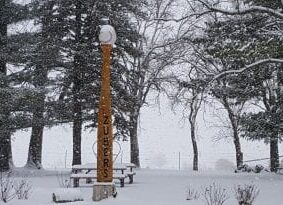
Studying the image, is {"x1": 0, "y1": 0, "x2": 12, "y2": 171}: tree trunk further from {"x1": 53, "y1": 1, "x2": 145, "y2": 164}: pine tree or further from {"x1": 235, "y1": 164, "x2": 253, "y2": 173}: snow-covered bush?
{"x1": 235, "y1": 164, "x2": 253, "y2": 173}: snow-covered bush

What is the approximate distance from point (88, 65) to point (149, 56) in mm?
12170

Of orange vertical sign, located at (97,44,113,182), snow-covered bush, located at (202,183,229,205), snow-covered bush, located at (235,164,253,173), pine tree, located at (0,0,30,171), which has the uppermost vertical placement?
pine tree, located at (0,0,30,171)

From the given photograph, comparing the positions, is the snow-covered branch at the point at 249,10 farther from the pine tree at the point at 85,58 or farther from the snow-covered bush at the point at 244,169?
the snow-covered bush at the point at 244,169

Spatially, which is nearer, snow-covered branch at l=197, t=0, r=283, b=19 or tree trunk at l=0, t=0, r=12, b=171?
snow-covered branch at l=197, t=0, r=283, b=19

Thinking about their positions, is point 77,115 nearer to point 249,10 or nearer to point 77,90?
point 77,90

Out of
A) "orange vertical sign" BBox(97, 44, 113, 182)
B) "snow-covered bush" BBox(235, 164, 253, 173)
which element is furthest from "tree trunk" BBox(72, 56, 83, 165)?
"snow-covered bush" BBox(235, 164, 253, 173)

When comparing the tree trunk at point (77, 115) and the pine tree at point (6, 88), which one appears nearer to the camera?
the pine tree at point (6, 88)

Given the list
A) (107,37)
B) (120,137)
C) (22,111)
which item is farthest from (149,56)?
(107,37)

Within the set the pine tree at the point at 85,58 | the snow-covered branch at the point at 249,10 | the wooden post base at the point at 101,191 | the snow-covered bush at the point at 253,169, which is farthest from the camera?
the snow-covered bush at the point at 253,169

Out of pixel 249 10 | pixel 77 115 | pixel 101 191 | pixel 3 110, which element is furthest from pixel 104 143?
pixel 3 110

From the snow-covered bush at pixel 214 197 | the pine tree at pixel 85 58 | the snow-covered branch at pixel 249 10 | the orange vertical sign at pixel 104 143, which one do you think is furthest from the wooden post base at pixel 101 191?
the pine tree at pixel 85 58

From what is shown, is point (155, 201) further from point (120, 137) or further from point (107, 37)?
point (120, 137)

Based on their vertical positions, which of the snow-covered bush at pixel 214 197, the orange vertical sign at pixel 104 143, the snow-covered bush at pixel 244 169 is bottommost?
the snow-covered bush at pixel 214 197

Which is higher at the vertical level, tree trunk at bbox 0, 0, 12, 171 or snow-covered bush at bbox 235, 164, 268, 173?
tree trunk at bbox 0, 0, 12, 171
